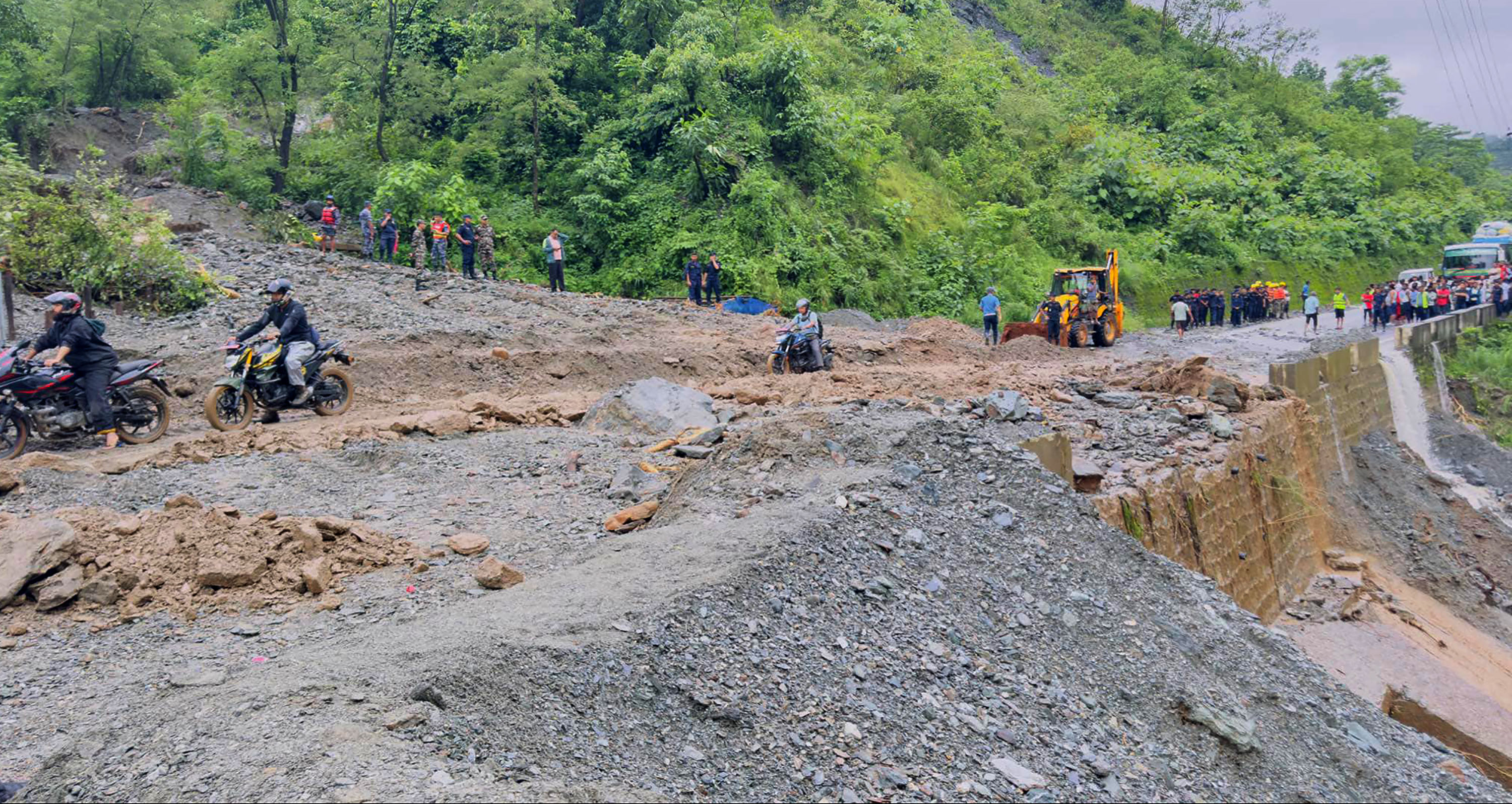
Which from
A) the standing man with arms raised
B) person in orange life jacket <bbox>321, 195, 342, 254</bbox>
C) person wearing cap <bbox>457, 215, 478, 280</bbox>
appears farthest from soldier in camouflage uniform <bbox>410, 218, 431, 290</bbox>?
the standing man with arms raised

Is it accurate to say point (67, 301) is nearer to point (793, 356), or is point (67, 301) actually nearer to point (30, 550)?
point (30, 550)

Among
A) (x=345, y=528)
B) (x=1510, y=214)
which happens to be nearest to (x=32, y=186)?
(x=345, y=528)

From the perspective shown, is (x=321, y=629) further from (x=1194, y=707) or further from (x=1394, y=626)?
(x=1394, y=626)

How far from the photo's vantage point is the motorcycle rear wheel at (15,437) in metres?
10.1

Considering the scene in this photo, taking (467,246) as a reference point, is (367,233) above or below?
above

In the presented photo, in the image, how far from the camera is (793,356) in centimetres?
1559

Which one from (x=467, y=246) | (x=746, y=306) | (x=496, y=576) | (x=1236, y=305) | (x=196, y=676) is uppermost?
(x=467, y=246)

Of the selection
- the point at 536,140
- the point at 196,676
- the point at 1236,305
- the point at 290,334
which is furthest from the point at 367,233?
the point at 1236,305

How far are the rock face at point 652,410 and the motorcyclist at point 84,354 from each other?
4759 mm

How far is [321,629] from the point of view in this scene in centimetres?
623

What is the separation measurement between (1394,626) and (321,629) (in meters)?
12.7

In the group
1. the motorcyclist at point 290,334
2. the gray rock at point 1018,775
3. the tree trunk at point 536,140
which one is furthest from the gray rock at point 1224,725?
the tree trunk at point 536,140

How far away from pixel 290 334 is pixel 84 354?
1992mm

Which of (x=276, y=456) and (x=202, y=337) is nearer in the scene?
(x=276, y=456)
